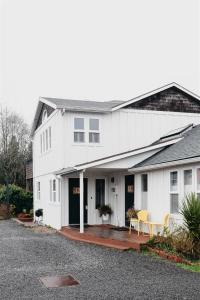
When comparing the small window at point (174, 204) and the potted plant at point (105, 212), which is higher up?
the small window at point (174, 204)

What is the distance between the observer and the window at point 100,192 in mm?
19062

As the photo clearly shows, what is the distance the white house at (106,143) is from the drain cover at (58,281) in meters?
7.80

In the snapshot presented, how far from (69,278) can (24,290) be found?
135cm

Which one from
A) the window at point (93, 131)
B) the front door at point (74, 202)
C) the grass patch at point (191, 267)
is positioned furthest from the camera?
the window at point (93, 131)

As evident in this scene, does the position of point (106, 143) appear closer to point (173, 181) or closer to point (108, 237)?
point (173, 181)

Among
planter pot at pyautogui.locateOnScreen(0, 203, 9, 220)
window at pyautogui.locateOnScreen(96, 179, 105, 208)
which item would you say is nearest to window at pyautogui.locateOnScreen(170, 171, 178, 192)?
window at pyautogui.locateOnScreen(96, 179, 105, 208)

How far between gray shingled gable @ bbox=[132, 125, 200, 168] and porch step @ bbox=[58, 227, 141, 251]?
3.18 m

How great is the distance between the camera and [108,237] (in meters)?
14.0

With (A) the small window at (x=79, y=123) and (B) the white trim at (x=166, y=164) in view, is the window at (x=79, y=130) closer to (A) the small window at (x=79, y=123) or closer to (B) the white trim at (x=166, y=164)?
(A) the small window at (x=79, y=123)

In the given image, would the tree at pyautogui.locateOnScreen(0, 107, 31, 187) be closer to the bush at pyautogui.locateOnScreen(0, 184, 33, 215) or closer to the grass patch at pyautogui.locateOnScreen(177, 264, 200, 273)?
the bush at pyautogui.locateOnScreen(0, 184, 33, 215)

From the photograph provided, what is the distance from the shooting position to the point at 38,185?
25062 mm

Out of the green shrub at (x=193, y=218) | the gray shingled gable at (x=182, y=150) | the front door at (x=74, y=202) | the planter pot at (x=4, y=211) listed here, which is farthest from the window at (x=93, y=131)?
the planter pot at (x=4, y=211)

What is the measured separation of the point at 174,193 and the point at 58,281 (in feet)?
20.8

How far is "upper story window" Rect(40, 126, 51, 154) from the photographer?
2103 centimetres
